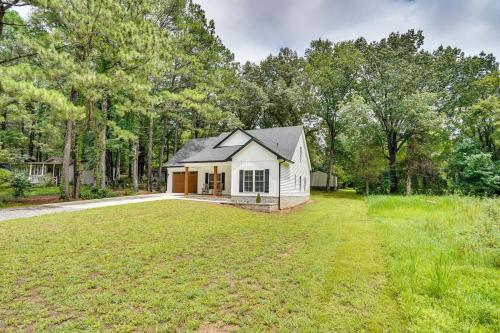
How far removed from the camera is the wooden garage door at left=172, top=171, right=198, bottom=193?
2105 cm

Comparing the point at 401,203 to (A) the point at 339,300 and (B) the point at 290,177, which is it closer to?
(B) the point at 290,177

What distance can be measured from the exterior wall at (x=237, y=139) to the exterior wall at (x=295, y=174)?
427 centimetres

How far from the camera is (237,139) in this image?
20125 mm

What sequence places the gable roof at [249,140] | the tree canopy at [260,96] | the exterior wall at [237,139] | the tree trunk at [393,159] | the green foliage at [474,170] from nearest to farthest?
the tree canopy at [260,96] < the gable roof at [249,140] < the green foliage at [474,170] < the exterior wall at [237,139] < the tree trunk at [393,159]

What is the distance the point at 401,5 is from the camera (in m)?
8.28

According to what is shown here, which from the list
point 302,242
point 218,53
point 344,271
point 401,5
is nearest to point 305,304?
point 344,271

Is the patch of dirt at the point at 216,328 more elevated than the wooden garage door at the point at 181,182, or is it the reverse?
the wooden garage door at the point at 181,182

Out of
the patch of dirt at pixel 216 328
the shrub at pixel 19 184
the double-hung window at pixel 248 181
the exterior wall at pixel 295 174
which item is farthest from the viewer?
the double-hung window at pixel 248 181

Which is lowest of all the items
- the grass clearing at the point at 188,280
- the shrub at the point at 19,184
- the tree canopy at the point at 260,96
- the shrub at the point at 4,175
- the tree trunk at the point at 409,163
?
the grass clearing at the point at 188,280

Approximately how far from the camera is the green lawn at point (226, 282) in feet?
11.2

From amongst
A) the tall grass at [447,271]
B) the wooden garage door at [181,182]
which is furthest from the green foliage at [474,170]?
the wooden garage door at [181,182]

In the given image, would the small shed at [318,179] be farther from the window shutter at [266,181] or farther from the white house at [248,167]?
the window shutter at [266,181]

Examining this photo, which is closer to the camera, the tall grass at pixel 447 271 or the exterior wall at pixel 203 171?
the tall grass at pixel 447 271

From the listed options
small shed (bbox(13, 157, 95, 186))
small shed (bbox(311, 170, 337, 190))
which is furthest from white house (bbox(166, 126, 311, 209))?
small shed (bbox(311, 170, 337, 190))
